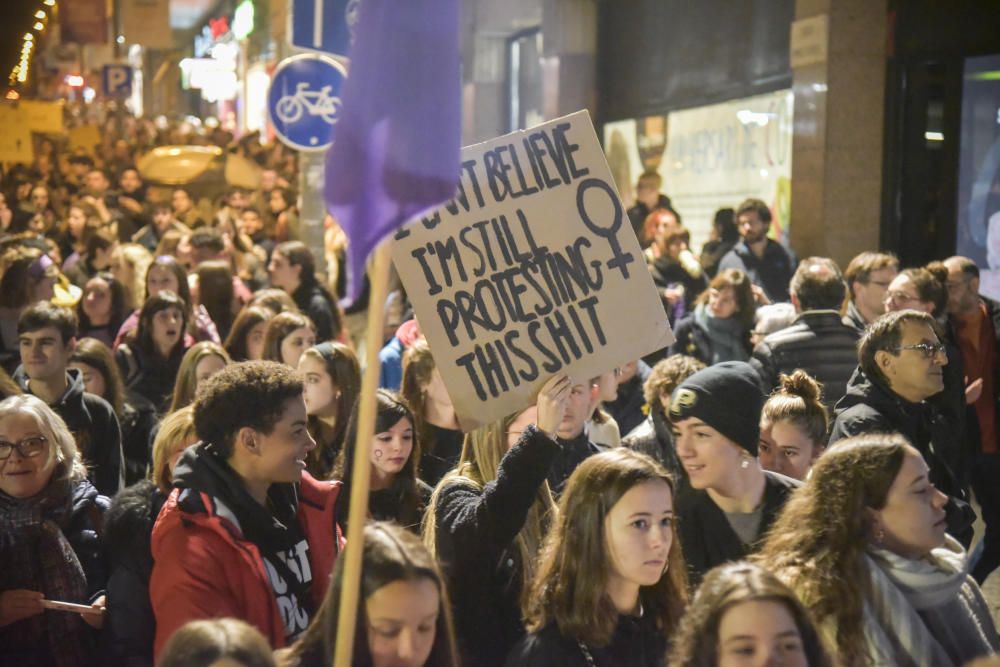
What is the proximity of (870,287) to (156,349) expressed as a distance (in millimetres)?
4171

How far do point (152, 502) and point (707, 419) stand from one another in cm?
183

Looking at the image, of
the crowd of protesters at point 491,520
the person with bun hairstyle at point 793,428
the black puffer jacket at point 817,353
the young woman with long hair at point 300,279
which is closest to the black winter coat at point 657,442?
the crowd of protesters at point 491,520

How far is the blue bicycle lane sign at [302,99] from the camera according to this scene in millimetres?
10938

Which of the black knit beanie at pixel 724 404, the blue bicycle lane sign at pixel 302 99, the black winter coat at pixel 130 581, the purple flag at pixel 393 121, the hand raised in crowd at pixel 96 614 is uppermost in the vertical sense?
the blue bicycle lane sign at pixel 302 99

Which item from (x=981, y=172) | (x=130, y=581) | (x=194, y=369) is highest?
(x=981, y=172)

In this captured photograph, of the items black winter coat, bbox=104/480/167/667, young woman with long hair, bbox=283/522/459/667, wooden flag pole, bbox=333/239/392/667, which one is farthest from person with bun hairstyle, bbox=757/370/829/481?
wooden flag pole, bbox=333/239/392/667

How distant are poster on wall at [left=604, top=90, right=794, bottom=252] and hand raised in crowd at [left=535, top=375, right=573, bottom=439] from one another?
31.2 ft

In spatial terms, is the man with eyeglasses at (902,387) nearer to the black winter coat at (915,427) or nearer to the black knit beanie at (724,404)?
the black winter coat at (915,427)

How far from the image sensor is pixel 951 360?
274 inches

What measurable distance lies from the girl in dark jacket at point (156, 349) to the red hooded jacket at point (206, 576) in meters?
4.59

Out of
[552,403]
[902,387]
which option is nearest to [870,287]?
A: [902,387]

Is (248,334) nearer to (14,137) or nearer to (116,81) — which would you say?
(14,137)

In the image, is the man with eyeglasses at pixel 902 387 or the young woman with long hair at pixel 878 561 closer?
the young woman with long hair at pixel 878 561

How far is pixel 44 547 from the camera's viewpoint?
483 cm
